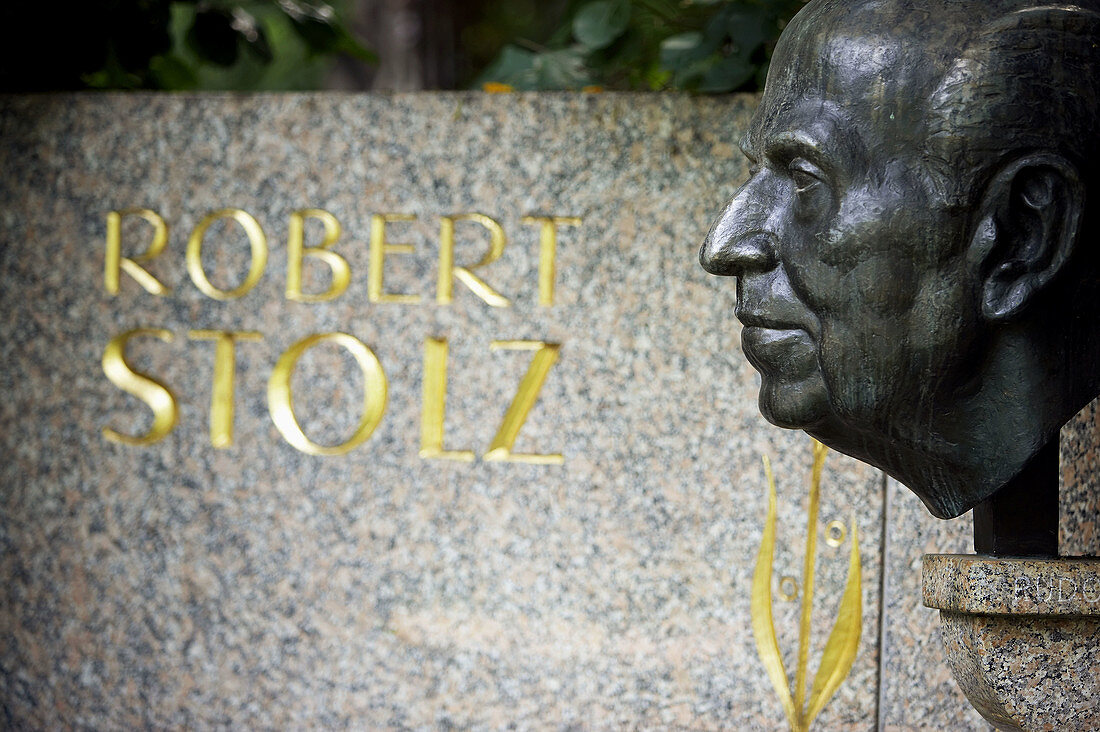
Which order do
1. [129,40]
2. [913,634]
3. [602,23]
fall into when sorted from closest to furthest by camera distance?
1. [913,634]
2. [602,23]
3. [129,40]

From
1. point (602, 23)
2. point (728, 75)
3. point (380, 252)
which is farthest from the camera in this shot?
point (602, 23)

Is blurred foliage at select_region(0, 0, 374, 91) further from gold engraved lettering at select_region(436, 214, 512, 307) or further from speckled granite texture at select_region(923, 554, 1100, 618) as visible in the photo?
speckled granite texture at select_region(923, 554, 1100, 618)

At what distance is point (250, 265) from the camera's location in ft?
10.4

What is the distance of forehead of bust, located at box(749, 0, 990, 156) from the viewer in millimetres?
1645

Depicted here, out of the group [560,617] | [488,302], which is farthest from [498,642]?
[488,302]

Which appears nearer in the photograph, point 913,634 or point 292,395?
point 913,634

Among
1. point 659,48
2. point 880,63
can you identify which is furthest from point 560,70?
point 880,63

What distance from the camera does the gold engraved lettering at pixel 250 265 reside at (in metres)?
3.16

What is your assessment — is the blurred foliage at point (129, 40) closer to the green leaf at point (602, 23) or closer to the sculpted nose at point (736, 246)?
the green leaf at point (602, 23)

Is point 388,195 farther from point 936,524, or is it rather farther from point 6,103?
point 936,524

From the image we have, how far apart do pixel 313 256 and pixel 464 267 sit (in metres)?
0.40

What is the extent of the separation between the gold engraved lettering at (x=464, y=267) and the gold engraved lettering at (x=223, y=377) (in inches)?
19.7

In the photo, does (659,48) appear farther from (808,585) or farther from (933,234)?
(933,234)

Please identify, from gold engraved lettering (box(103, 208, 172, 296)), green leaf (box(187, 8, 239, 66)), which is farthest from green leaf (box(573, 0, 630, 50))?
gold engraved lettering (box(103, 208, 172, 296))
